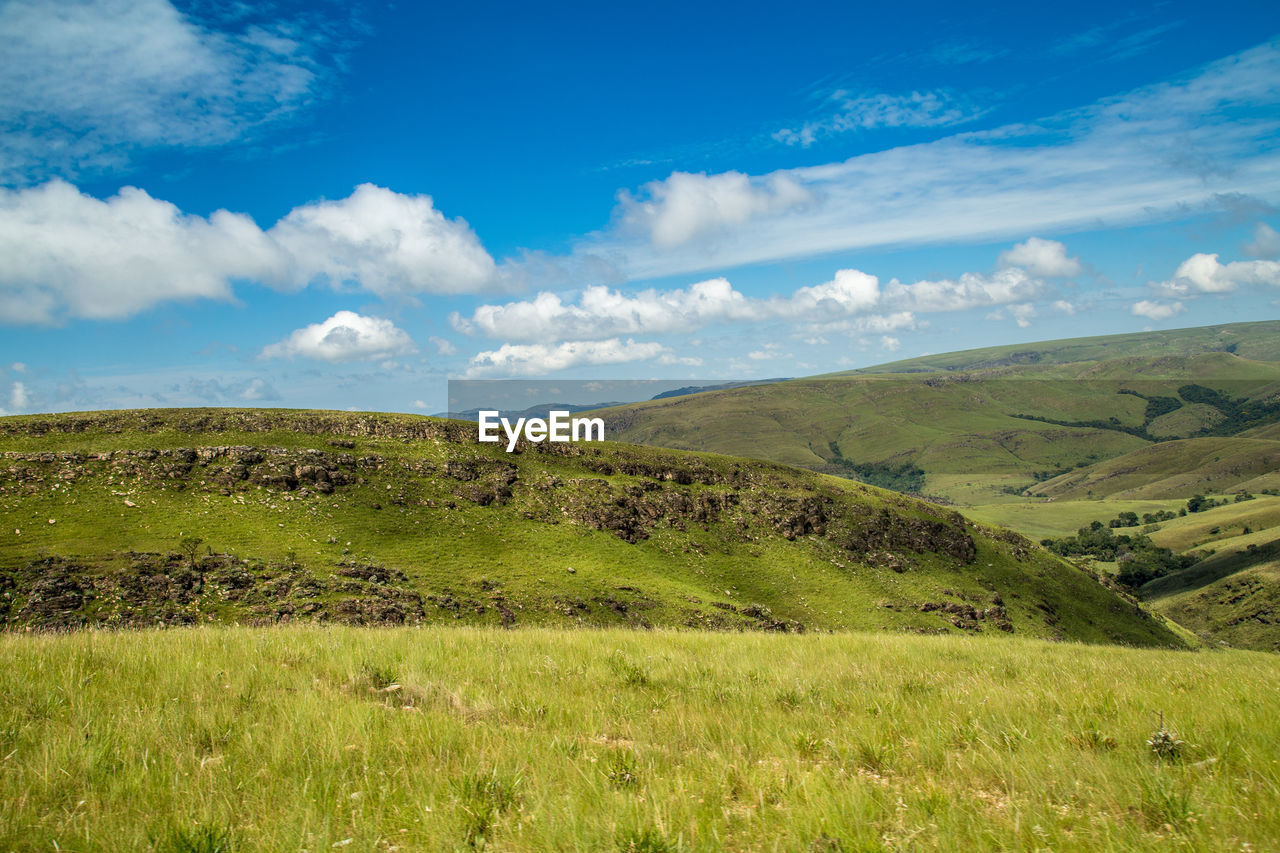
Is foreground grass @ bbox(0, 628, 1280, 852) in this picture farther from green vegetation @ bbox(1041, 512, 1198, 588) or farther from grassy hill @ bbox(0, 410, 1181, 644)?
green vegetation @ bbox(1041, 512, 1198, 588)

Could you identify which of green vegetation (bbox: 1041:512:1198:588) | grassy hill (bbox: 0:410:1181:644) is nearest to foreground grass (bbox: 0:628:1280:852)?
grassy hill (bbox: 0:410:1181:644)

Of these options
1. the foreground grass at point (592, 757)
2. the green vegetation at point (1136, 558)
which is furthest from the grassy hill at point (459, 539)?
the green vegetation at point (1136, 558)

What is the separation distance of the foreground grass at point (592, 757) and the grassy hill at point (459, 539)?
37.0 metres

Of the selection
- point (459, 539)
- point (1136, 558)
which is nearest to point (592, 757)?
point (459, 539)

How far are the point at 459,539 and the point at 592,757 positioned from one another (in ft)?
190

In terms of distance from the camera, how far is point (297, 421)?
6806 cm

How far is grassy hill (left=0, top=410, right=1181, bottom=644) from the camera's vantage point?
4228cm

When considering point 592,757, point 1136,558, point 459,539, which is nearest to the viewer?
point 592,757

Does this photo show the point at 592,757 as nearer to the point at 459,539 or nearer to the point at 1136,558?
the point at 459,539

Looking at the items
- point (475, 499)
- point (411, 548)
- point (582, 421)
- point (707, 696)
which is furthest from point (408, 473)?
point (707, 696)

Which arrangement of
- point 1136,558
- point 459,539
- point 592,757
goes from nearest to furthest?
point 592,757 < point 459,539 < point 1136,558

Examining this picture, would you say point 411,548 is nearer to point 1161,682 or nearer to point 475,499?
point 475,499

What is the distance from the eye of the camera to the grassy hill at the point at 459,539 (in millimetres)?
42281

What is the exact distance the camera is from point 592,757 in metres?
5.35
